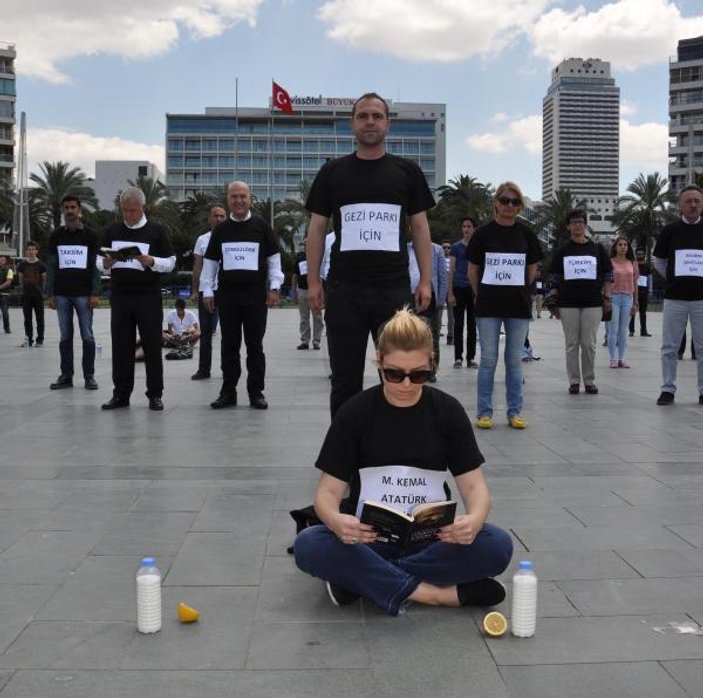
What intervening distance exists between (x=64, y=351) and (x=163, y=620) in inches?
291

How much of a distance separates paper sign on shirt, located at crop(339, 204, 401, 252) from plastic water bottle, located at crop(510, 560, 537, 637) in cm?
253

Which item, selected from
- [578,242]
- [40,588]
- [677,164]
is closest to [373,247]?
[40,588]

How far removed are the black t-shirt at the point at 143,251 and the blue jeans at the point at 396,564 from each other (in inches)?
221

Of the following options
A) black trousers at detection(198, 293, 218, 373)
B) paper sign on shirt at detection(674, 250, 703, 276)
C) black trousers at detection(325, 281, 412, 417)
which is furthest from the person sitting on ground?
black trousers at detection(325, 281, 412, 417)

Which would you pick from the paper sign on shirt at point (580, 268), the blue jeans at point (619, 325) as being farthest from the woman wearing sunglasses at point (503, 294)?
the blue jeans at point (619, 325)

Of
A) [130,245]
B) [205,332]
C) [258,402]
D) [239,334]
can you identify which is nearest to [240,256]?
[239,334]

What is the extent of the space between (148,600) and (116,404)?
5.81 m

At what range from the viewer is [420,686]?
8.85 feet

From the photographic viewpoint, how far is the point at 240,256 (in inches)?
344

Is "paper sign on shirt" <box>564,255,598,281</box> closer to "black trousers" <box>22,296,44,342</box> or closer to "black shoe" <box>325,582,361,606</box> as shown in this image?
"black shoe" <box>325,582,361,606</box>

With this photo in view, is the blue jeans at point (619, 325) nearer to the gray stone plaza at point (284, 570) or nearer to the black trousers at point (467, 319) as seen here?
the black trousers at point (467, 319)

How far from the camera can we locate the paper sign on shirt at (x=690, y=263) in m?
8.80

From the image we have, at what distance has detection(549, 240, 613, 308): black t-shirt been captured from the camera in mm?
9695

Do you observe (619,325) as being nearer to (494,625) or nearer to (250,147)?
(494,625)
